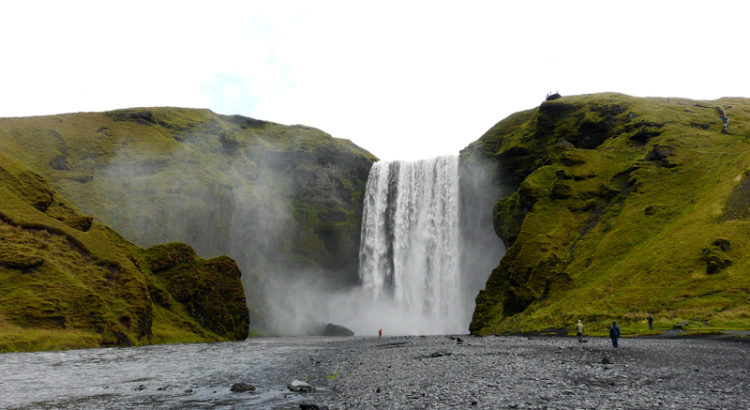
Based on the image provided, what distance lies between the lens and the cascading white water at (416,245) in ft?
264

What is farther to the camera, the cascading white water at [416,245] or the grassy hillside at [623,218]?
the cascading white water at [416,245]

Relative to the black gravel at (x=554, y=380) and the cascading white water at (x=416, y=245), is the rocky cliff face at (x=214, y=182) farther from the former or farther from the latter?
the black gravel at (x=554, y=380)

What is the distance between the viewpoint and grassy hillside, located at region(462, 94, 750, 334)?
1608 inches

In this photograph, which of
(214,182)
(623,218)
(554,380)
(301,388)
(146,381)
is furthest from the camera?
(214,182)

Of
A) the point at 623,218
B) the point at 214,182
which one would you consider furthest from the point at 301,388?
the point at 214,182

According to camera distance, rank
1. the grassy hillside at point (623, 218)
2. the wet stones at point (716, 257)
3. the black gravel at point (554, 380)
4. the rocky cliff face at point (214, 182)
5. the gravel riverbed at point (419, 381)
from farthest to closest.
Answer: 1. the rocky cliff face at point (214, 182)
2. the grassy hillside at point (623, 218)
3. the wet stones at point (716, 257)
4. the gravel riverbed at point (419, 381)
5. the black gravel at point (554, 380)

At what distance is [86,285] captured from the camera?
46312 millimetres

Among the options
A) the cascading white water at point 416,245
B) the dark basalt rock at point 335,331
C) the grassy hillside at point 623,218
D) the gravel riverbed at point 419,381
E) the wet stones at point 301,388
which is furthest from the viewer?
the dark basalt rock at point 335,331

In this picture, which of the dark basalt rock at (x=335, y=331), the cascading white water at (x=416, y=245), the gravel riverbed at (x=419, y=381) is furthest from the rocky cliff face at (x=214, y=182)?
the gravel riverbed at (x=419, y=381)

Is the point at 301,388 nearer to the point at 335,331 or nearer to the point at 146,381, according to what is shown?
the point at 146,381

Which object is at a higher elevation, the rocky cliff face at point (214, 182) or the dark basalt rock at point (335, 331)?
the rocky cliff face at point (214, 182)

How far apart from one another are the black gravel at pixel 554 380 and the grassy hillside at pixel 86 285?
2680 centimetres

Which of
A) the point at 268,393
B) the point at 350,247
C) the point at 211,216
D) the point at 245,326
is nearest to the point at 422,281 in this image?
the point at 350,247

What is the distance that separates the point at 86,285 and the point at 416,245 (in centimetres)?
5468
